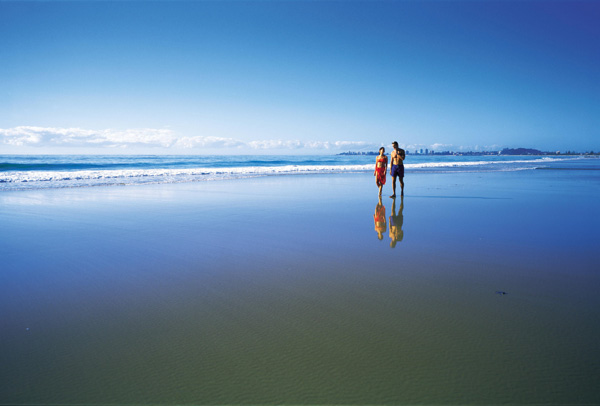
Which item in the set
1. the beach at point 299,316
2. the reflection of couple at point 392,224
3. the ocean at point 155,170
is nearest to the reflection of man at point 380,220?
the reflection of couple at point 392,224

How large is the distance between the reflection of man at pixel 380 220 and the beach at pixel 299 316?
27 centimetres

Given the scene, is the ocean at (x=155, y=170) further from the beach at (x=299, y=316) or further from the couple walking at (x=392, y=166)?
the beach at (x=299, y=316)

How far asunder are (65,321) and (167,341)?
102cm

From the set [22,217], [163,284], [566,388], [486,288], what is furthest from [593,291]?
[22,217]

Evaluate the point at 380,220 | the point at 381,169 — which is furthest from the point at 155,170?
the point at 380,220

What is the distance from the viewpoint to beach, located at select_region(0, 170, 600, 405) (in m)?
2.14

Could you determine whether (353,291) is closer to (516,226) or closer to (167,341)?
(167,341)

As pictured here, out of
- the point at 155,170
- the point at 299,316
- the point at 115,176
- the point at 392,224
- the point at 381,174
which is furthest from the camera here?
the point at 155,170

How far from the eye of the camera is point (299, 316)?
3.02 m

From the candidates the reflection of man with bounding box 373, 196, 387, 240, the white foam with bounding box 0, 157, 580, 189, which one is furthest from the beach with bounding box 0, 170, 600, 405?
the white foam with bounding box 0, 157, 580, 189

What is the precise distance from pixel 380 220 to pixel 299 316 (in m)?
4.89

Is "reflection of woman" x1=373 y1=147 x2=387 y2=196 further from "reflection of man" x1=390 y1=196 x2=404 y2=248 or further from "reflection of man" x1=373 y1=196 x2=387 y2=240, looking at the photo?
"reflection of man" x1=390 y1=196 x2=404 y2=248

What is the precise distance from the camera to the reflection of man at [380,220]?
253 inches

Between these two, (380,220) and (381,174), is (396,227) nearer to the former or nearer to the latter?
(380,220)
